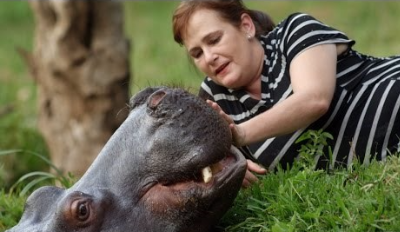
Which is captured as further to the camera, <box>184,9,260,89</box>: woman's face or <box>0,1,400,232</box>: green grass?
<box>184,9,260,89</box>: woman's face

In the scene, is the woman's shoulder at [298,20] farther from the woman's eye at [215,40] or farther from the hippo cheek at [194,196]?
the hippo cheek at [194,196]

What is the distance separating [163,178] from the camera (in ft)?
12.1

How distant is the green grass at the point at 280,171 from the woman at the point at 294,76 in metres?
0.31

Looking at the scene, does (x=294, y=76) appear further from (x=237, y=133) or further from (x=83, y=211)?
(x=83, y=211)

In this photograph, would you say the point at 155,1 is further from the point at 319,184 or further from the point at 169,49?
the point at 319,184

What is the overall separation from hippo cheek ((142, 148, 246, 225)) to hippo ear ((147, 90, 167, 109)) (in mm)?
321

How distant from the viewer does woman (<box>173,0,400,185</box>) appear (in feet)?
14.8

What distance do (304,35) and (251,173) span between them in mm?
768

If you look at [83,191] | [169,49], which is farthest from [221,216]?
[169,49]

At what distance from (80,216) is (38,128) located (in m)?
5.34

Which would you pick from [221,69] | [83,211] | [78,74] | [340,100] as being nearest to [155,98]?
[83,211]

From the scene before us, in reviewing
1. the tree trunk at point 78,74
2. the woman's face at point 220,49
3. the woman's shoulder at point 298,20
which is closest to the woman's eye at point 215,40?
the woman's face at point 220,49

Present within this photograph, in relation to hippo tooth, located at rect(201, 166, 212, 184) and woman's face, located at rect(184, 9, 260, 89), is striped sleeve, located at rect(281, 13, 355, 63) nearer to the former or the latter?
woman's face, located at rect(184, 9, 260, 89)

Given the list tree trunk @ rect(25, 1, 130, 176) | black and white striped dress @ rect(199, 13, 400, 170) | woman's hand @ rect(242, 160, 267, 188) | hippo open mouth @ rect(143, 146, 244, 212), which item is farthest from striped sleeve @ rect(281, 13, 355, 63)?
tree trunk @ rect(25, 1, 130, 176)
